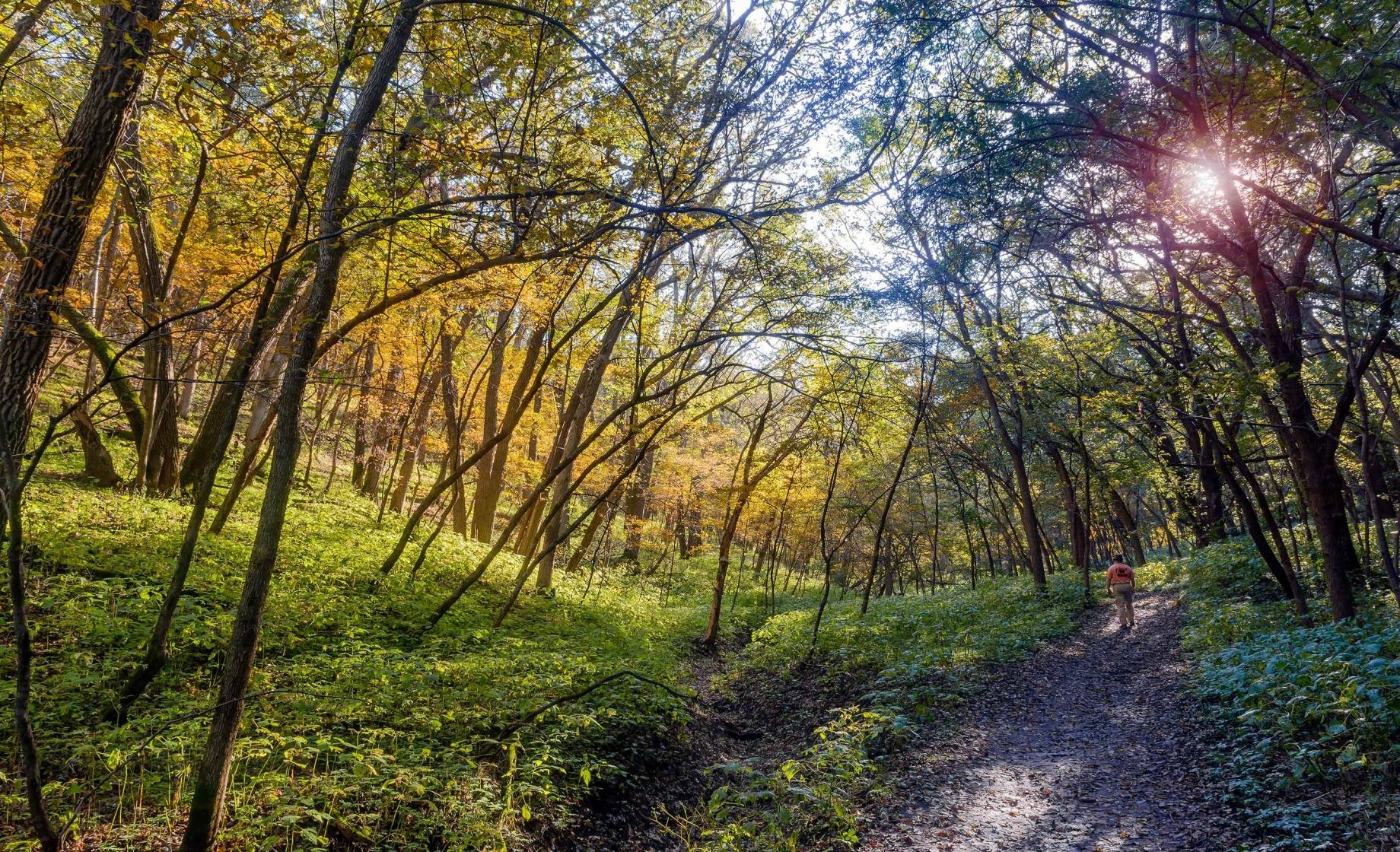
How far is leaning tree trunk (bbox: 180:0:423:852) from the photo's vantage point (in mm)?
3383

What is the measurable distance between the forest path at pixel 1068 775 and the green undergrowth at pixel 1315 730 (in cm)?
35

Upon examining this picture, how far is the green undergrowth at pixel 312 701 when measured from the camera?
4.04 m

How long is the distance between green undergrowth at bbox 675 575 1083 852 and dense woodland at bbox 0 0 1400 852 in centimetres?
10

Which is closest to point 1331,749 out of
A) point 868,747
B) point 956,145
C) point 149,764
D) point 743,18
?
point 868,747

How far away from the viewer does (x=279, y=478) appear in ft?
11.8

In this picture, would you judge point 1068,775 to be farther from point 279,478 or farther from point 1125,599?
point 1125,599

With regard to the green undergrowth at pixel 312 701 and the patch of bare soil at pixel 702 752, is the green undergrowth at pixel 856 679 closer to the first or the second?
the patch of bare soil at pixel 702 752

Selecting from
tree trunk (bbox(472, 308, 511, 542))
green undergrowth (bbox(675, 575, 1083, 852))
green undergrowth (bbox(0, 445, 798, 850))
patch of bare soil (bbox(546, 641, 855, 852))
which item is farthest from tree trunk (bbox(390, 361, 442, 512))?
green undergrowth (bbox(675, 575, 1083, 852))

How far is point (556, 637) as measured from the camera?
9992 millimetres

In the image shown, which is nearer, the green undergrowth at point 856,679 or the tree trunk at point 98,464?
the green undergrowth at point 856,679

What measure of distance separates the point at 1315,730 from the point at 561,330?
430 inches

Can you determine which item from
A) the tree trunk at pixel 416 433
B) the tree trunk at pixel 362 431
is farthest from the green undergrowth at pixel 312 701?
the tree trunk at pixel 362 431

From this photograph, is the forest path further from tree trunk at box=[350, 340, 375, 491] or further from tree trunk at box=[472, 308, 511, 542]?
tree trunk at box=[350, 340, 375, 491]

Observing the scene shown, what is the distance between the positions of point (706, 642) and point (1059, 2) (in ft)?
41.3
